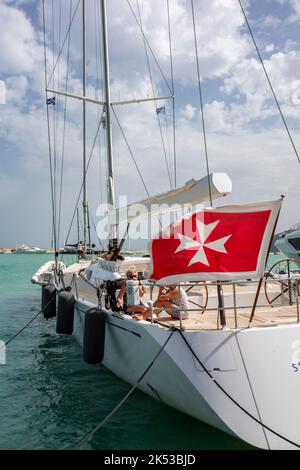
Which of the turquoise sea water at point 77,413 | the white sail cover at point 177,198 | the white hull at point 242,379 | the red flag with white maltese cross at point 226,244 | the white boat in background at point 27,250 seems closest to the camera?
the white hull at point 242,379

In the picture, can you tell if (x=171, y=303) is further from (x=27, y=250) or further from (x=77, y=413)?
(x=27, y=250)

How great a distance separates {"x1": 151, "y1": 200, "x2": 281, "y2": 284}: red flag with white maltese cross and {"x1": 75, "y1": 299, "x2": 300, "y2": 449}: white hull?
32.0 inches

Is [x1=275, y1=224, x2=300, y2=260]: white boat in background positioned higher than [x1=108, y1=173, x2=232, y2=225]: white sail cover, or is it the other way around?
[x1=108, y1=173, x2=232, y2=225]: white sail cover

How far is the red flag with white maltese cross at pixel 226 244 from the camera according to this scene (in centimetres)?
598

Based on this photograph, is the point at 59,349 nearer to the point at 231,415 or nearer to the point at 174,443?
the point at 174,443

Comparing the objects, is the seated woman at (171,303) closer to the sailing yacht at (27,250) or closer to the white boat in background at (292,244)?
the white boat in background at (292,244)

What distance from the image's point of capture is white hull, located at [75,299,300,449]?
5.37 meters

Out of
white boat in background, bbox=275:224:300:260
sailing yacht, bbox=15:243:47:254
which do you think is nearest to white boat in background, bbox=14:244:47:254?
sailing yacht, bbox=15:243:47:254

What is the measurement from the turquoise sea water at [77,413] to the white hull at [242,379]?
52 cm

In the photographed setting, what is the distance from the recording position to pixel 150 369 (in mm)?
6734

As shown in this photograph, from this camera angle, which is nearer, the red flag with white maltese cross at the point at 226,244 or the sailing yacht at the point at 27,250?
the red flag with white maltese cross at the point at 226,244

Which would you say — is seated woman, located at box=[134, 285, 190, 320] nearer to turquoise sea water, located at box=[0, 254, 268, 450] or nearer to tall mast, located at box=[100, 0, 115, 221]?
turquoise sea water, located at box=[0, 254, 268, 450]

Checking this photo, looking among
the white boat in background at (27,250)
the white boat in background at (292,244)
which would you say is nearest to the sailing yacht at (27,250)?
the white boat in background at (27,250)

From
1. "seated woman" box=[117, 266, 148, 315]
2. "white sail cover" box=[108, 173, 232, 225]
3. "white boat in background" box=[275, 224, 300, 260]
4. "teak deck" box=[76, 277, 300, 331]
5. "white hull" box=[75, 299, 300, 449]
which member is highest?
"white sail cover" box=[108, 173, 232, 225]
